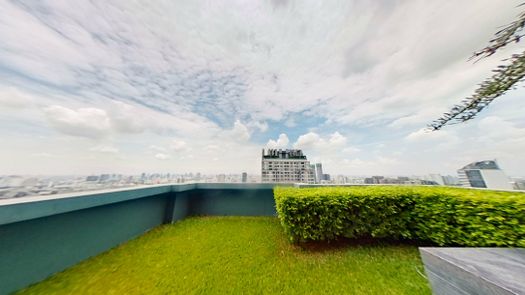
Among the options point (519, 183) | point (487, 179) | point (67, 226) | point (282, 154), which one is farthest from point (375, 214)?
point (282, 154)

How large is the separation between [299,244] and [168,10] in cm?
666

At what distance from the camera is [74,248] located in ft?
9.05

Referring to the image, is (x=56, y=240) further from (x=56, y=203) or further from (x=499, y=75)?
(x=499, y=75)

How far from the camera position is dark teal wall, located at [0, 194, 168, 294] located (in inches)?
81.6

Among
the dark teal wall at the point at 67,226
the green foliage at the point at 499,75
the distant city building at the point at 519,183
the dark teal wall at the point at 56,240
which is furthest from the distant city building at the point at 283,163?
the green foliage at the point at 499,75

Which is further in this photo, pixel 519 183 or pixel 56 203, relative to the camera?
pixel 519 183

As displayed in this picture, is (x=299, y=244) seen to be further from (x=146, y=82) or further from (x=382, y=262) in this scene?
(x=146, y=82)

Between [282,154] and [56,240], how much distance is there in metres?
41.6

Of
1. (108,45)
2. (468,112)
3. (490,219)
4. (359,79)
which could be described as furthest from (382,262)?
(108,45)

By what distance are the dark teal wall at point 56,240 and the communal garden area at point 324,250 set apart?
0.19 meters

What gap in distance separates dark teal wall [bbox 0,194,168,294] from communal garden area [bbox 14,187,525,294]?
19cm

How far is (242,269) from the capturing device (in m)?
2.59

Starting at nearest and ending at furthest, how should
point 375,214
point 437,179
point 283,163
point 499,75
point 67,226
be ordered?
1. point 499,75
2. point 67,226
3. point 375,214
4. point 437,179
5. point 283,163

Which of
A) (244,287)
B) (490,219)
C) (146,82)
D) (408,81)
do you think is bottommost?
(244,287)
